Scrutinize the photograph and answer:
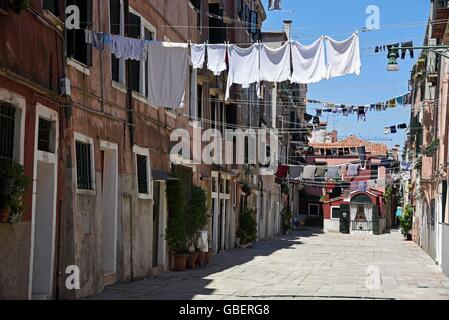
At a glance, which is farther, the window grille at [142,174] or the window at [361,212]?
the window at [361,212]

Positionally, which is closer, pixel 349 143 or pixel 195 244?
pixel 195 244

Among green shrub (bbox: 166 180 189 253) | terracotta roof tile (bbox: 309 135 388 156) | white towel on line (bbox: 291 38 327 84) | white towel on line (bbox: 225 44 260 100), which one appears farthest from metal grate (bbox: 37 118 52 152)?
terracotta roof tile (bbox: 309 135 388 156)

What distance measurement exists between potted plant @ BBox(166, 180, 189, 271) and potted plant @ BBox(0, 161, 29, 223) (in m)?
9.20

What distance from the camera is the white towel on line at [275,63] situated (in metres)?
13.9

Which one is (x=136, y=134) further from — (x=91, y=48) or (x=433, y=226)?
(x=433, y=226)

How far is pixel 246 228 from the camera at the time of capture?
104 feet

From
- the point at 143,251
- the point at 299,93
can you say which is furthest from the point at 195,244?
the point at 299,93

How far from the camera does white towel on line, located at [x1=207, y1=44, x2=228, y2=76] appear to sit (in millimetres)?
14172

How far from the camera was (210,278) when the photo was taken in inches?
681

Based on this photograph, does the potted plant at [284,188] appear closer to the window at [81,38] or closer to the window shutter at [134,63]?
the window shutter at [134,63]

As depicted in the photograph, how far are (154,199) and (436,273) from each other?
867cm

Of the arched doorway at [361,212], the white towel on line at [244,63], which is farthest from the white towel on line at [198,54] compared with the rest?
the arched doorway at [361,212]

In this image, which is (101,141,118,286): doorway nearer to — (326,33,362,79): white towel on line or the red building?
(326,33,362,79): white towel on line

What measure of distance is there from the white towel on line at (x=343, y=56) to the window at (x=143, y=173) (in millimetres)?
5100
